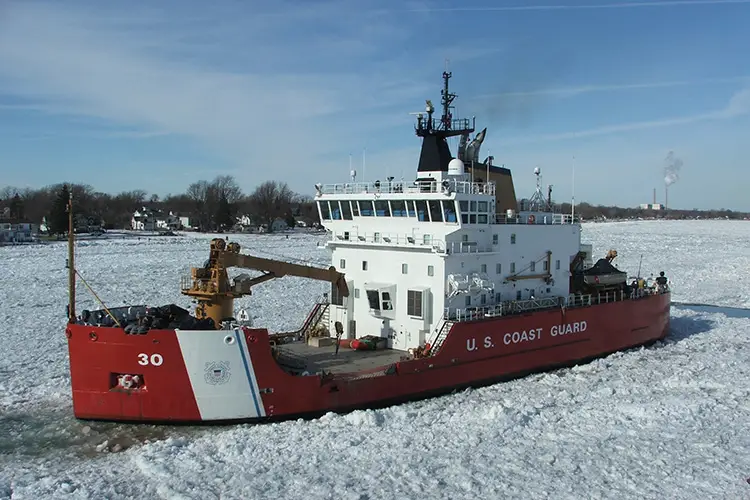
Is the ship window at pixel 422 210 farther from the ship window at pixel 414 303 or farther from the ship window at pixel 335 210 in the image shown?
the ship window at pixel 335 210

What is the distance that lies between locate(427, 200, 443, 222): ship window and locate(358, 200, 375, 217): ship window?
5.08ft

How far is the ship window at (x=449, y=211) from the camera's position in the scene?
13430 millimetres

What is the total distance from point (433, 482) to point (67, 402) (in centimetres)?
727

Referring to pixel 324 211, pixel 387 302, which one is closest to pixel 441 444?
pixel 387 302

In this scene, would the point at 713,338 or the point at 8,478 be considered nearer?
the point at 8,478

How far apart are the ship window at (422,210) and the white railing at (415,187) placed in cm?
24

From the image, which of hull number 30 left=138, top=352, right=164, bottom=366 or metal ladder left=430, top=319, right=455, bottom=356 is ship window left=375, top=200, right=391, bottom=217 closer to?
metal ladder left=430, top=319, right=455, bottom=356

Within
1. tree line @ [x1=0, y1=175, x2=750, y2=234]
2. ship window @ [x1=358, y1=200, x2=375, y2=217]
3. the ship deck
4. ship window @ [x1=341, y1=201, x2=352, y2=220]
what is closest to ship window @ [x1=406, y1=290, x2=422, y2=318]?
the ship deck

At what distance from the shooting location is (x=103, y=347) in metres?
10.3

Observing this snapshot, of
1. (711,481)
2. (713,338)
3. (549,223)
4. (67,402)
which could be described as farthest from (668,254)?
(67,402)

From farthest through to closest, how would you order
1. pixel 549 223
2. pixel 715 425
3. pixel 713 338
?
pixel 713 338 < pixel 549 223 < pixel 715 425

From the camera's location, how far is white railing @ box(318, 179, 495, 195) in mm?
13547

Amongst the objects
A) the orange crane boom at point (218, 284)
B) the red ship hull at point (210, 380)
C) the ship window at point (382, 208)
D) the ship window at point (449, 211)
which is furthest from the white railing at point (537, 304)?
the orange crane boom at point (218, 284)

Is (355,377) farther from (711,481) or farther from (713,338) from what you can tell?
(713,338)
